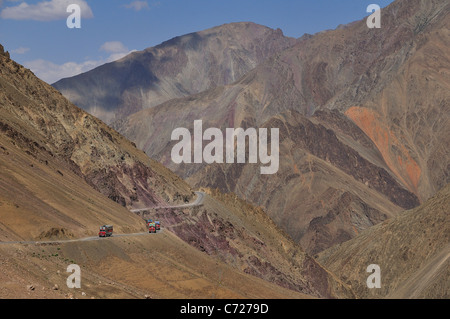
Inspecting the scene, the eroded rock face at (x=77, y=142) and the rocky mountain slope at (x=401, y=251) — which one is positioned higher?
the eroded rock face at (x=77, y=142)

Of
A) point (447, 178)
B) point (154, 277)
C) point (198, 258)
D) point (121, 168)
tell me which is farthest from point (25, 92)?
point (447, 178)

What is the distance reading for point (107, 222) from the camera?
6331 cm

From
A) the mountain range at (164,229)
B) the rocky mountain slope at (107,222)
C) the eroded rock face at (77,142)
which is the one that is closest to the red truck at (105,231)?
the rocky mountain slope at (107,222)

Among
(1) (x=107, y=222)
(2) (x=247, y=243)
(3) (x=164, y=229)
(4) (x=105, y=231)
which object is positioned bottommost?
(4) (x=105, y=231)

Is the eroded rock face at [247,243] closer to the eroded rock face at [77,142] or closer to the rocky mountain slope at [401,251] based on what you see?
the eroded rock face at [77,142]

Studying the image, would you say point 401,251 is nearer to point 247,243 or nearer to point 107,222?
point 247,243

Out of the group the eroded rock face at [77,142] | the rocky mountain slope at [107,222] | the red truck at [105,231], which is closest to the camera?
the rocky mountain slope at [107,222]

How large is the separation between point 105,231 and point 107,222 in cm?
647

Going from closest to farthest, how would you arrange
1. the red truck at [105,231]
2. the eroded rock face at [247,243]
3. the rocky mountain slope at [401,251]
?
the red truck at [105,231], the eroded rock face at [247,243], the rocky mountain slope at [401,251]

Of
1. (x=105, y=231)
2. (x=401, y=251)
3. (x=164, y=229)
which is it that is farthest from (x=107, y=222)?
(x=401, y=251)

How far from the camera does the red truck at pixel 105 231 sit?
186ft

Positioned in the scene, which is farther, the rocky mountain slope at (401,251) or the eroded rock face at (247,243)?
the rocky mountain slope at (401,251)

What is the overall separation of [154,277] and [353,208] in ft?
353

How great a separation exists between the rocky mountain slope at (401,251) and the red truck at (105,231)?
127ft
